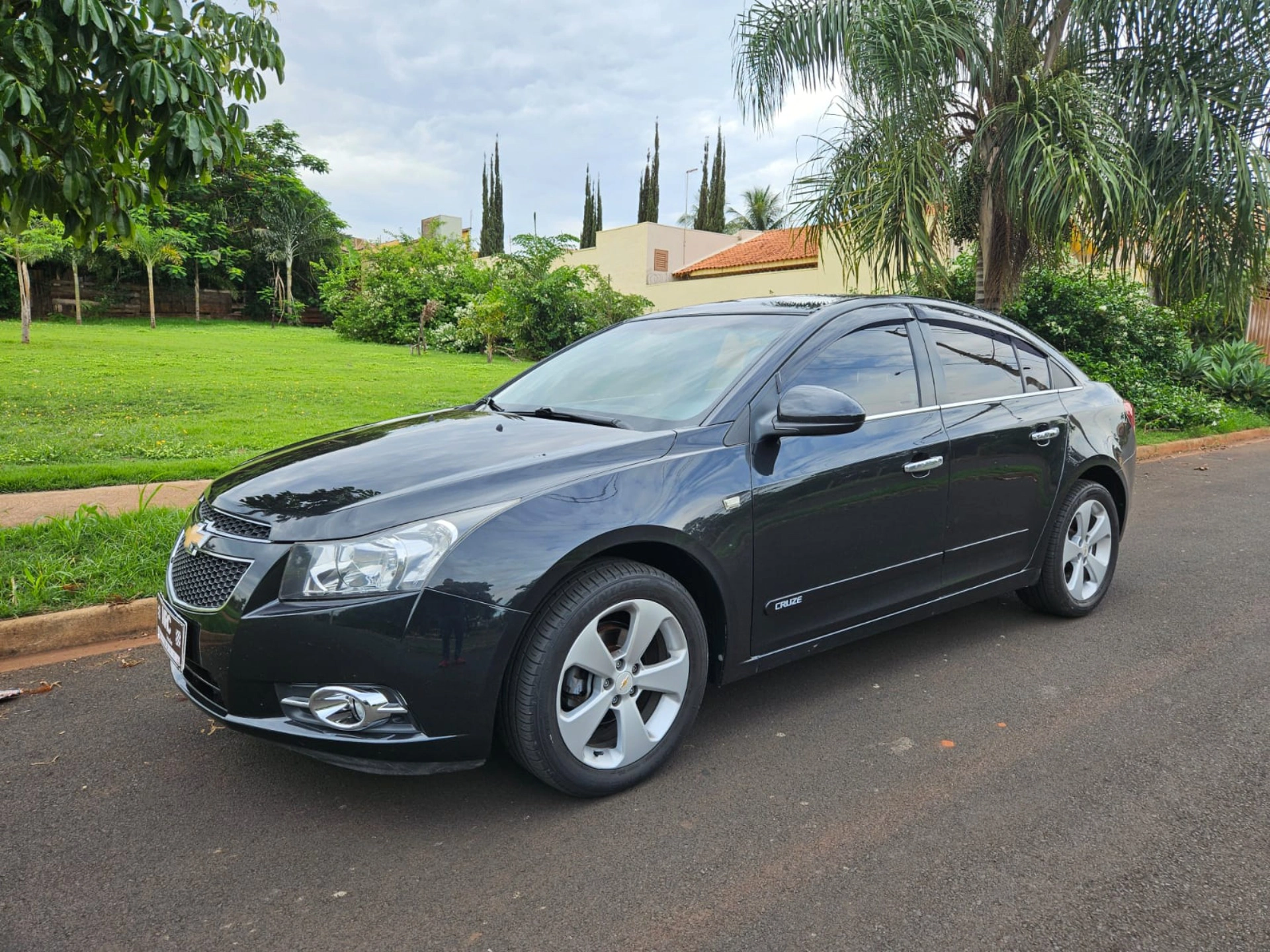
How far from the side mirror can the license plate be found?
203cm

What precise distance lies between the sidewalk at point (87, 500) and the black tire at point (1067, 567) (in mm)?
4843

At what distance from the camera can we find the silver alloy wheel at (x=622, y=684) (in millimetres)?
2729

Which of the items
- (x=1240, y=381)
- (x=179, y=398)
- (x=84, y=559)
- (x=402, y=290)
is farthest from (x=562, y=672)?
(x=402, y=290)

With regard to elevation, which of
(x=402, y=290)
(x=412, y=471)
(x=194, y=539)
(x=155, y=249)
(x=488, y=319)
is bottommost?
(x=194, y=539)

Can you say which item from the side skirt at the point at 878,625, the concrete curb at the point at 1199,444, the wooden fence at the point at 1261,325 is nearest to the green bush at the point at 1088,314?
the concrete curb at the point at 1199,444

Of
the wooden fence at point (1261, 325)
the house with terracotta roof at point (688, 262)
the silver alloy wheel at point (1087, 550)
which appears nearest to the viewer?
the silver alloy wheel at point (1087, 550)

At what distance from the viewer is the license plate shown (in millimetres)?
2787

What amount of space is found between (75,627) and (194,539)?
1826 millimetres

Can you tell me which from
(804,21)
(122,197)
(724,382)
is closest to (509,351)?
(804,21)

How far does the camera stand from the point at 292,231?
4231 cm

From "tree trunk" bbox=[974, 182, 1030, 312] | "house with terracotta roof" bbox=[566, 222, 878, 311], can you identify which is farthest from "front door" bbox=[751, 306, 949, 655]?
"house with terracotta roof" bbox=[566, 222, 878, 311]

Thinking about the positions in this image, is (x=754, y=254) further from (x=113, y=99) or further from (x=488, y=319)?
(x=113, y=99)

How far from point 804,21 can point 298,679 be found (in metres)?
10.3

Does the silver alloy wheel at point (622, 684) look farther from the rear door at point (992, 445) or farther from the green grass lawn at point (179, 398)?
the green grass lawn at point (179, 398)
